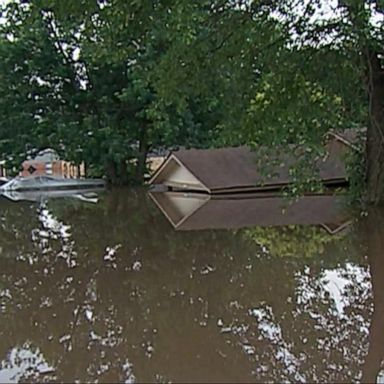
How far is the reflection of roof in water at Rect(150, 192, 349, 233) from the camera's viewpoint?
27.4 feet

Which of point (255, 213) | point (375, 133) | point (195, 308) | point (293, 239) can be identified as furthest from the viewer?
point (255, 213)

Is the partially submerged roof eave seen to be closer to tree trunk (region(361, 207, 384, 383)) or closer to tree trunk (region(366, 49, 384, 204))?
tree trunk (region(366, 49, 384, 204))

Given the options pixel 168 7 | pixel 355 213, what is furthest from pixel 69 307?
pixel 355 213

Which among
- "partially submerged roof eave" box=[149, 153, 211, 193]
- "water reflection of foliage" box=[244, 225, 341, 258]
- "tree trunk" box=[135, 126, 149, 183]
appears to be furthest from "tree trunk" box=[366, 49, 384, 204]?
"tree trunk" box=[135, 126, 149, 183]

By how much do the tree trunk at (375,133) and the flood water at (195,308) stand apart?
2.61 m

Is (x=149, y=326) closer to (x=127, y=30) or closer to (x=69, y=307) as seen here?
(x=69, y=307)

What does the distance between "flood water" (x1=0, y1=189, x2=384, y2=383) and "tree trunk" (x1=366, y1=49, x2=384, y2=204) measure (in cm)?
261

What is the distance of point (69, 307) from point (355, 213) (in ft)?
21.2

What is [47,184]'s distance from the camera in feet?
70.9

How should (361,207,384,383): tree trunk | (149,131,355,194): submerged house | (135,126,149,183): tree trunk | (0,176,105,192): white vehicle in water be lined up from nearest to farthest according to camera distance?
(361,207,384,383): tree trunk
(149,131,355,194): submerged house
(135,126,149,183): tree trunk
(0,176,105,192): white vehicle in water

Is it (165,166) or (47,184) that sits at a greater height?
(47,184)

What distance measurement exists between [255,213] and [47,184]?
43.3 feet


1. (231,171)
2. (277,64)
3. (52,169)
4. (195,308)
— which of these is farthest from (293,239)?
(52,169)

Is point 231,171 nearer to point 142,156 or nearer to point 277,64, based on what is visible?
point 142,156
